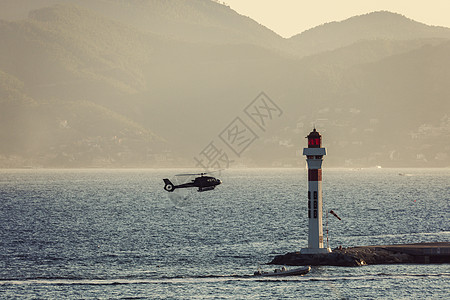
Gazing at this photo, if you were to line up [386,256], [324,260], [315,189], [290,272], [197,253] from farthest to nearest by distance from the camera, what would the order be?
[197,253] < [386,256] < [324,260] < [315,189] < [290,272]

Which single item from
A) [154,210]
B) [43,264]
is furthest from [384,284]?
[154,210]

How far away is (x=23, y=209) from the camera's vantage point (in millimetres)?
187125

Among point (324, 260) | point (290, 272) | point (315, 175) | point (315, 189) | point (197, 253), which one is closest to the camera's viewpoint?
point (290, 272)

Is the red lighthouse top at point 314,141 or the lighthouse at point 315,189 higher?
the red lighthouse top at point 314,141

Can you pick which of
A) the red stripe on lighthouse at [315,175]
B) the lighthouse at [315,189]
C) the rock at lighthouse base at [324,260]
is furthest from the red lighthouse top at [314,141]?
the rock at lighthouse base at [324,260]

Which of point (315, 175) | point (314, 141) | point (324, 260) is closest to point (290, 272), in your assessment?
point (324, 260)

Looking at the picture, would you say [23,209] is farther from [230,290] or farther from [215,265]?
[230,290]

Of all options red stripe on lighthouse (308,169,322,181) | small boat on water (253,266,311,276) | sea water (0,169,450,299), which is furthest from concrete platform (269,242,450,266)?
red stripe on lighthouse (308,169,322,181)

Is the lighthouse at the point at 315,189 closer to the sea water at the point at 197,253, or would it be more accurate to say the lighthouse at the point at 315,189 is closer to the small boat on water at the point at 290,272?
the small boat on water at the point at 290,272

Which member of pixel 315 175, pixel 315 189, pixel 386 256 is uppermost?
pixel 315 175

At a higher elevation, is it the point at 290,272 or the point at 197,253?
the point at 197,253

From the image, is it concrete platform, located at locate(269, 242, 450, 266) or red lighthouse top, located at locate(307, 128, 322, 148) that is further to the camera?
concrete platform, located at locate(269, 242, 450, 266)

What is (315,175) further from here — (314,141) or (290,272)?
(290,272)

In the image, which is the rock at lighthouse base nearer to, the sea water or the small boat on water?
the sea water
